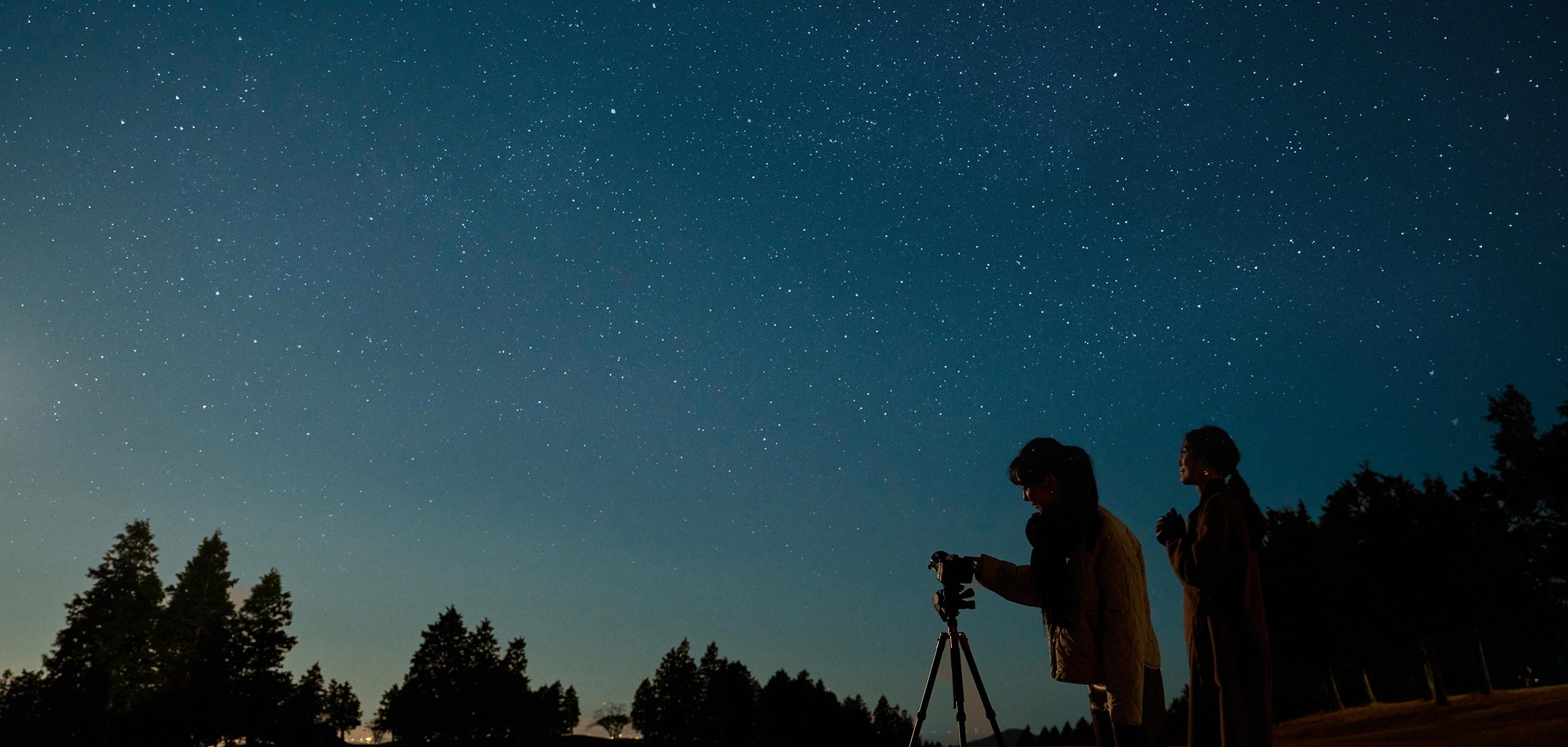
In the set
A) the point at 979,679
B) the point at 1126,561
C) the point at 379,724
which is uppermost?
the point at 1126,561

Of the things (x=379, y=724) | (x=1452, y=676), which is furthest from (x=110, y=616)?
(x=1452, y=676)

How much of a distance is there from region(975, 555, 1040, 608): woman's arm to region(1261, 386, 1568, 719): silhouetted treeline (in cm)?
2907

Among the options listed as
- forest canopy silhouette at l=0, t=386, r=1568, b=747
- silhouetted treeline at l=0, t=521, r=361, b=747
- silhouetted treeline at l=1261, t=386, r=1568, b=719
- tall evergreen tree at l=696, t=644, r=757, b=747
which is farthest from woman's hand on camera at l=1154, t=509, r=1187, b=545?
tall evergreen tree at l=696, t=644, r=757, b=747

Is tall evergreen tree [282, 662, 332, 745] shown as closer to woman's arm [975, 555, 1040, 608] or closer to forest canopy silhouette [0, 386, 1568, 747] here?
forest canopy silhouette [0, 386, 1568, 747]

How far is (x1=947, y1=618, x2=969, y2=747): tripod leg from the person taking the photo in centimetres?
489

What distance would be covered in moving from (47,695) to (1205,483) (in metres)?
58.2

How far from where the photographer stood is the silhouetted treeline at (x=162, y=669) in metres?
42.2

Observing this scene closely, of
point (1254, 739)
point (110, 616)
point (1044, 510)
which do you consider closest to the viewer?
point (1044, 510)

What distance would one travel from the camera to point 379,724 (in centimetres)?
7150

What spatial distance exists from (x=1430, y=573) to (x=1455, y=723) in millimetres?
9174

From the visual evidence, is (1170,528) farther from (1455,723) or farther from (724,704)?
(724,704)

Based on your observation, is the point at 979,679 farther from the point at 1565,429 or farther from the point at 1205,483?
the point at 1565,429

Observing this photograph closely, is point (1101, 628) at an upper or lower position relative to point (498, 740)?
upper

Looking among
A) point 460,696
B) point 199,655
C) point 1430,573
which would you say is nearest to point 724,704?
point 460,696
